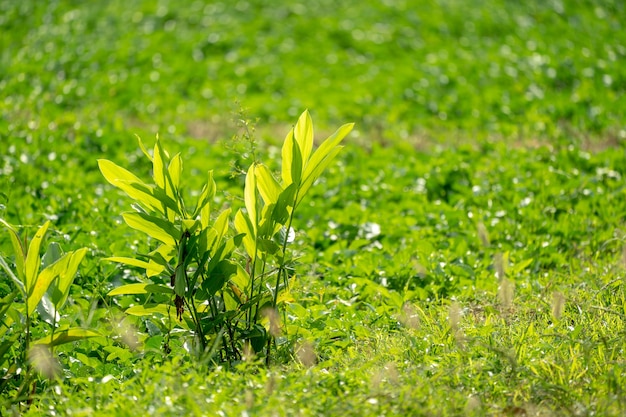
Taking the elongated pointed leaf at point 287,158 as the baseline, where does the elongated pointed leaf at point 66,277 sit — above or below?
below

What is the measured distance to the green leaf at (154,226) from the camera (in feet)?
10.2

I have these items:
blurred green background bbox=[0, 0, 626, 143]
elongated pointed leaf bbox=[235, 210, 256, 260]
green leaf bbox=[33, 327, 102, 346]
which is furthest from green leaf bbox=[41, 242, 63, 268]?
blurred green background bbox=[0, 0, 626, 143]

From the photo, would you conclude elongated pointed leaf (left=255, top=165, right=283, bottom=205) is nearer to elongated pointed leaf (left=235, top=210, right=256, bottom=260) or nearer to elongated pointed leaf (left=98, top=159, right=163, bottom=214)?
elongated pointed leaf (left=235, top=210, right=256, bottom=260)

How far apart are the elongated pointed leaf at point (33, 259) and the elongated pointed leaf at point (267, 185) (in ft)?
2.76

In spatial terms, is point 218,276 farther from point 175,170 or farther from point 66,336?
point 66,336

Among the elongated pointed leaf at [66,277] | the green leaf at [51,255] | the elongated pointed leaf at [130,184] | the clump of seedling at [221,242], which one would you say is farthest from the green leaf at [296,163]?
the green leaf at [51,255]

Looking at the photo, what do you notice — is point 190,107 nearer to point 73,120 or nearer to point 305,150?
point 73,120

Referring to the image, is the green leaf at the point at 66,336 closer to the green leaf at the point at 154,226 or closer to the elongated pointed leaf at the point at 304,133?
the green leaf at the point at 154,226

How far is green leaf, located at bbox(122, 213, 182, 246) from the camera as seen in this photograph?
3111 millimetres

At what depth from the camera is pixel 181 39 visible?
10852 mm

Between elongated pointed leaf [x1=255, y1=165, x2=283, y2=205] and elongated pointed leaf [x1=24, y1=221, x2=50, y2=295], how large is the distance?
2.76 feet

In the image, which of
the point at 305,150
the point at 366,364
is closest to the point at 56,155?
the point at 305,150

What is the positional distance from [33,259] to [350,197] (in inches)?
130

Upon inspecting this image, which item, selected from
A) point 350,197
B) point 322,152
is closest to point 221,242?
point 322,152
